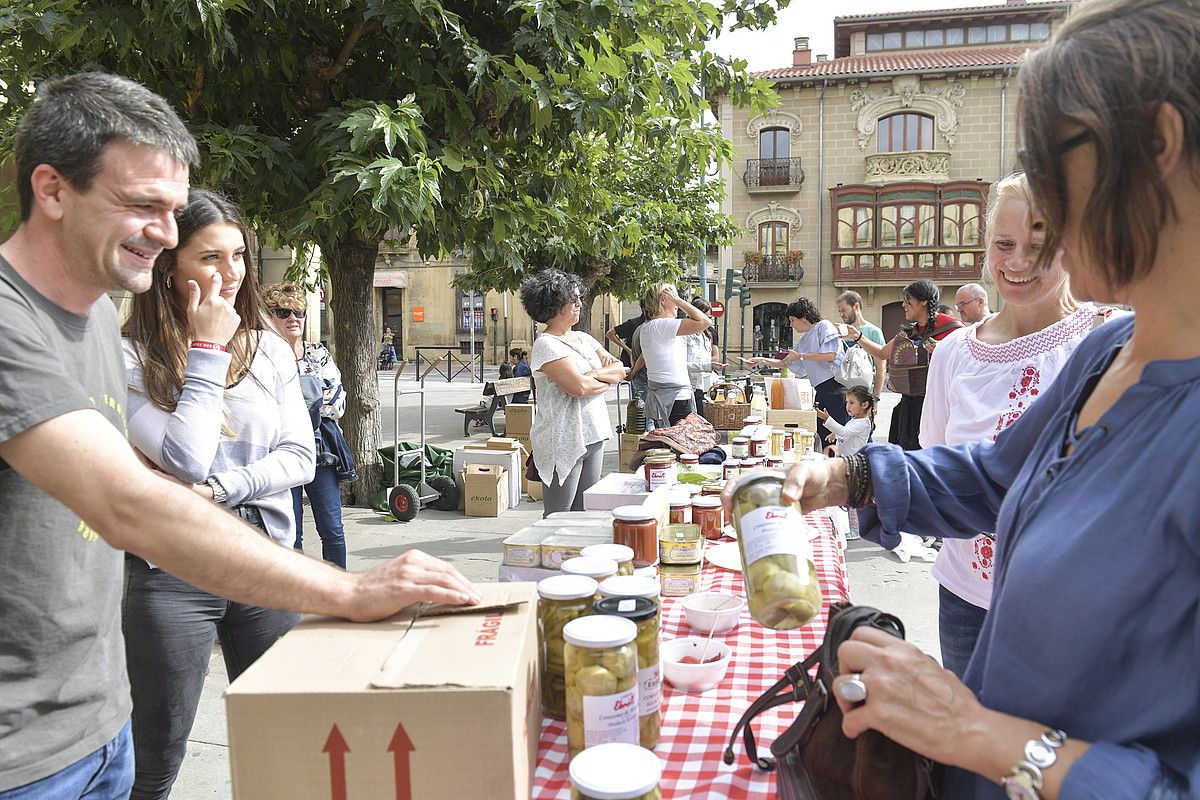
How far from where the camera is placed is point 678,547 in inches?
97.8

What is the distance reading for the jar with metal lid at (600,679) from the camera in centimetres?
132

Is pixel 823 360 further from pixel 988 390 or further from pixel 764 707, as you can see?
pixel 764 707

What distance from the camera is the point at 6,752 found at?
1.37 metres

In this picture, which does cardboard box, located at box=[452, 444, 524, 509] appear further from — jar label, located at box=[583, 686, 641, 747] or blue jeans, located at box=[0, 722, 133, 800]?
jar label, located at box=[583, 686, 641, 747]

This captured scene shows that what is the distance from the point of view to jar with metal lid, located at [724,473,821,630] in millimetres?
1293

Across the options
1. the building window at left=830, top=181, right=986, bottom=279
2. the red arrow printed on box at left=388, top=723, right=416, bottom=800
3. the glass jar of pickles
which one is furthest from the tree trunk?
the building window at left=830, top=181, right=986, bottom=279

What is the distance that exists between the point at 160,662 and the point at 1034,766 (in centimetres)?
201

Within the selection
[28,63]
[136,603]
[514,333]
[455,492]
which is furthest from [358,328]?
[514,333]

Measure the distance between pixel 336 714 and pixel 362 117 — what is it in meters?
4.55

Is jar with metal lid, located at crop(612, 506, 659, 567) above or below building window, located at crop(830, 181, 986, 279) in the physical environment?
below

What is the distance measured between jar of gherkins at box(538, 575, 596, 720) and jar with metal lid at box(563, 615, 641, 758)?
0.16 metres

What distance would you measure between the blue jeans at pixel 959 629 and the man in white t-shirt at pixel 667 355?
5441 millimetres

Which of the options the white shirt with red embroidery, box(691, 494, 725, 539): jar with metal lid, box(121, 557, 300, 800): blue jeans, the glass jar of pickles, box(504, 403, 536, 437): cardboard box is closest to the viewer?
the glass jar of pickles

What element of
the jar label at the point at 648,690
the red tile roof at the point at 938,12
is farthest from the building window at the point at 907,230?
the jar label at the point at 648,690
